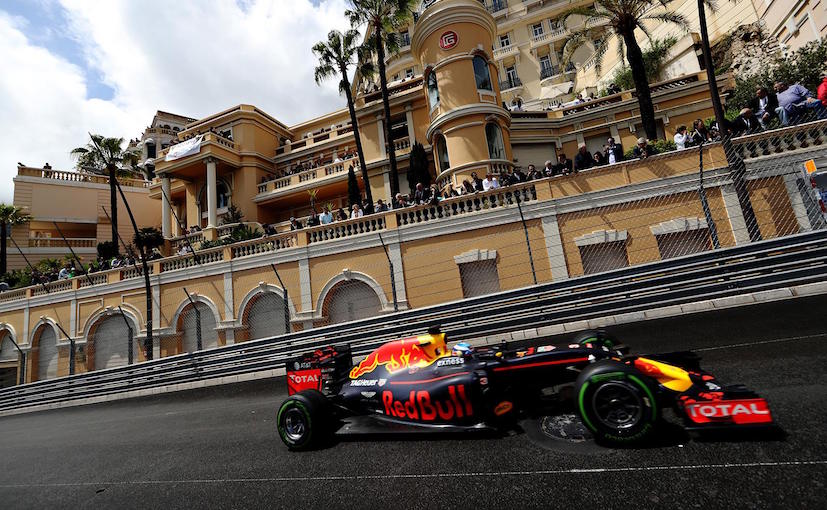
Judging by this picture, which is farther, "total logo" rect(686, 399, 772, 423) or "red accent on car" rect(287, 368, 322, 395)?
"red accent on car" rect(287, 368, 322, 395)

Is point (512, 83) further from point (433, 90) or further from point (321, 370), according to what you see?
point (321, 370)

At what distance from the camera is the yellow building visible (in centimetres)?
1070

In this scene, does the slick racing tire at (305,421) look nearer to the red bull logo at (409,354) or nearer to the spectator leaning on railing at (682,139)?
the red bull logo at (409,354)

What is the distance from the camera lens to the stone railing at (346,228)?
556 inches

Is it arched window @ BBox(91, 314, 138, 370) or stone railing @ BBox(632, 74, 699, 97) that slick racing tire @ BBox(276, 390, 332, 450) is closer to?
arched window @ BBox(91, 314, 138, 370)

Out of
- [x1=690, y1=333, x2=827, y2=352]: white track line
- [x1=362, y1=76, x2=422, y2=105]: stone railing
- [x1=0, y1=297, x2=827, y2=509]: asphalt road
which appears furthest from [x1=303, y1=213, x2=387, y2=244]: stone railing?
[x1=362, y1=76, x2=422, y2=105]: stone railing

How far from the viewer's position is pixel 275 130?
32031 millimetres

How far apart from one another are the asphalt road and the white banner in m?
23.1

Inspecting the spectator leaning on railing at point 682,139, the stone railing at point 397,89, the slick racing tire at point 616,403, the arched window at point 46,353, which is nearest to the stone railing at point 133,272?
the arched window at point 46,353

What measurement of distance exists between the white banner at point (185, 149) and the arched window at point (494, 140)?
19924mm

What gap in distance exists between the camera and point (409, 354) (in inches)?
183

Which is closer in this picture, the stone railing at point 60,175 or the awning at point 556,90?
the awning at point 556,90

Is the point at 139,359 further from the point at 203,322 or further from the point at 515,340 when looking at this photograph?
the point at 515,340

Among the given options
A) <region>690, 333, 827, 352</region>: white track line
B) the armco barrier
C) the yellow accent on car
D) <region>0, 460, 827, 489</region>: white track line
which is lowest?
<region>0, 460, 827, 489</region>: white track line
